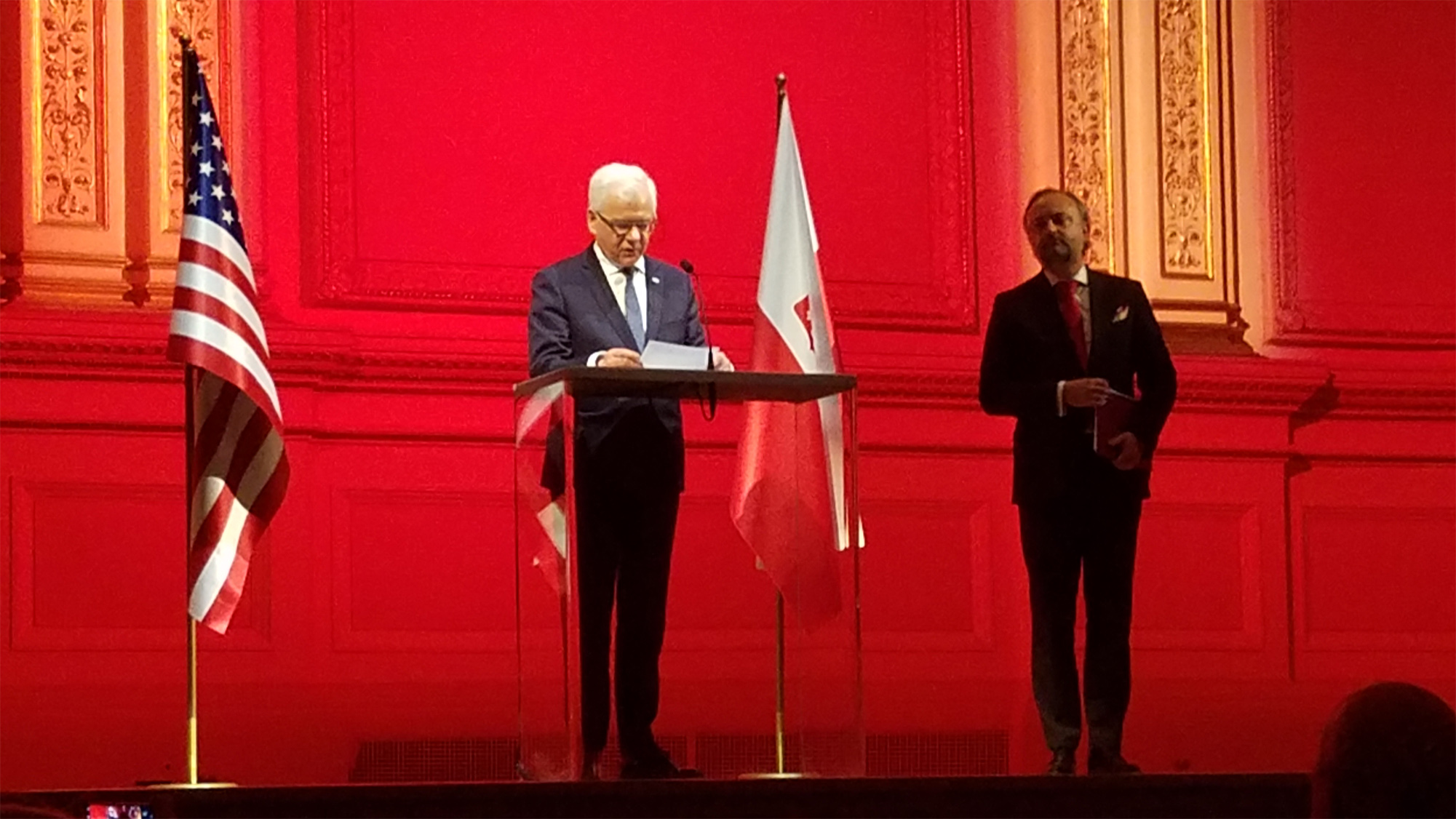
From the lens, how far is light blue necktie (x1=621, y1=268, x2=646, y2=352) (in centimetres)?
536

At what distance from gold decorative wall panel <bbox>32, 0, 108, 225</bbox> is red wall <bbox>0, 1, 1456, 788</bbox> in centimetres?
32

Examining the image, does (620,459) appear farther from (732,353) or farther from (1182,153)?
Answer: (1182,153)

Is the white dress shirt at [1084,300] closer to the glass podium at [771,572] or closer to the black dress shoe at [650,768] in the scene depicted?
the glass podium at [771,572]

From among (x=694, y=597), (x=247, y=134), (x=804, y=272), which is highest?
(x=247, y=134)

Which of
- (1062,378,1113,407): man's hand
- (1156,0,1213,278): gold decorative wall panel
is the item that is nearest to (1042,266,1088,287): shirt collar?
(1062,378,1113,407): man's hand

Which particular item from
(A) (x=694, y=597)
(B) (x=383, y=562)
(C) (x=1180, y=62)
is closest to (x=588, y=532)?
(A) (x=694, y=597)

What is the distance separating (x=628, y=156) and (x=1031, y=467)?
1830mm

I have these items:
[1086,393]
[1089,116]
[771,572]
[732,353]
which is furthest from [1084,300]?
[1089,116]

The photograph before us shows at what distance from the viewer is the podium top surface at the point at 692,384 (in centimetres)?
493

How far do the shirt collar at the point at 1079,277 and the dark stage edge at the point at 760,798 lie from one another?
48.0 inches

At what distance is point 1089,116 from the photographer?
288 inches

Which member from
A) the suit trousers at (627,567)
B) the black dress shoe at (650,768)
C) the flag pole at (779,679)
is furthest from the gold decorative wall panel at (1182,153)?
the black dress shoe at (650,768)

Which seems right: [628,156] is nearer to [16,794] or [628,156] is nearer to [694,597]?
[694,597]

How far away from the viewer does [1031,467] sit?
18.3ft
